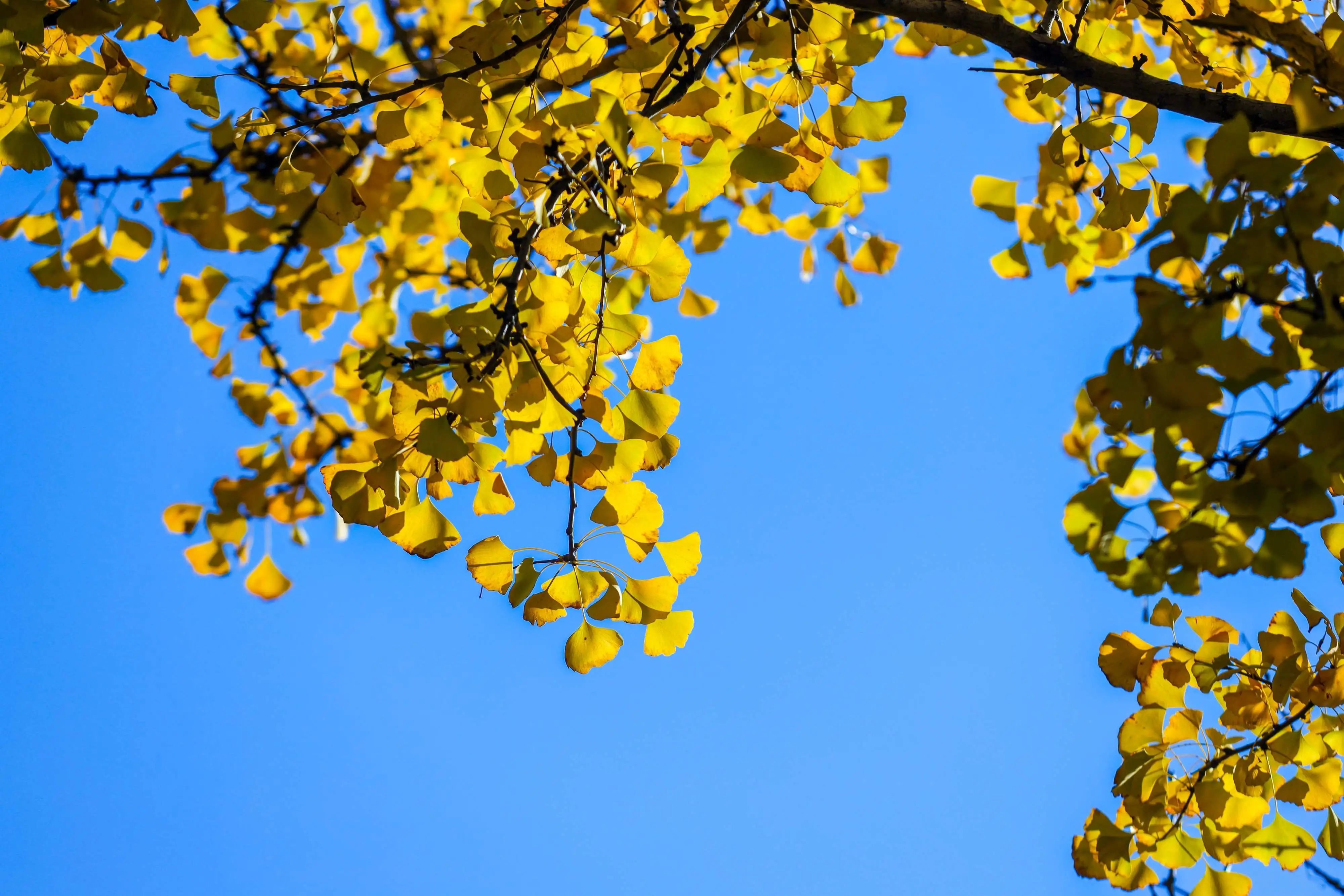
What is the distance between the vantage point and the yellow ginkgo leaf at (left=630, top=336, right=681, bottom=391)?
40.6 inches

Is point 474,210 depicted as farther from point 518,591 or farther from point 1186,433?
point 1186,433

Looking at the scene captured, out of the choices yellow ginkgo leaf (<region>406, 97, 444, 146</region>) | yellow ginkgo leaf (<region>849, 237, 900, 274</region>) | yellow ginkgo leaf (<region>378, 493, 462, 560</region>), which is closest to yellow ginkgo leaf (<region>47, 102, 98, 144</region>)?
yellow ginkgo leaf (<region>406, 97, 444, 146</region>)

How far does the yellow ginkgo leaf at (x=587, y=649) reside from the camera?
38.8 inches

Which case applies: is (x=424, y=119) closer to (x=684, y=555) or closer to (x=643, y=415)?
(x=643, y=415)

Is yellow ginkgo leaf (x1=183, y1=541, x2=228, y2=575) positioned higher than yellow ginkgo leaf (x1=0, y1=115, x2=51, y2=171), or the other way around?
yellow ginkgo leaf (x1=0, y1=115, x2=51, y2=171)

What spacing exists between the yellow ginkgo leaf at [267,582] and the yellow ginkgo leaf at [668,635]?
959 mm

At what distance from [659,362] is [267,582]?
1.04 m

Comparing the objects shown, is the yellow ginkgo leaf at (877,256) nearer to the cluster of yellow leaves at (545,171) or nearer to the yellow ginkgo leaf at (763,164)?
the cluster of yellow leaves at (545,171)

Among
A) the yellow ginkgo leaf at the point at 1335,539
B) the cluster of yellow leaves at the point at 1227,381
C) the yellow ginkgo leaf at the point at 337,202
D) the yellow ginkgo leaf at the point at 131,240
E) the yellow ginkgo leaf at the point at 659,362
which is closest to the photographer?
the cluster of yellow leaves at the point at 1227,381

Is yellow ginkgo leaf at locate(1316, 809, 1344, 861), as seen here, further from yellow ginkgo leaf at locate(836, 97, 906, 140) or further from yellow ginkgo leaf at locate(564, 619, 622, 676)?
yellow ginkgo leaf at locate(836, 97, 906, 140)

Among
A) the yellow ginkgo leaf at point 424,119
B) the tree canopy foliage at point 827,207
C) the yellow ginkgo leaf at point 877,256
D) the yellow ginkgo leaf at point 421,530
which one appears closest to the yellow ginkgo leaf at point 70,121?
the tree canopy foliage at point 827,207

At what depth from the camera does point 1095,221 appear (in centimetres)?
127

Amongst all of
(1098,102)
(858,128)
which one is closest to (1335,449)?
(858,128)

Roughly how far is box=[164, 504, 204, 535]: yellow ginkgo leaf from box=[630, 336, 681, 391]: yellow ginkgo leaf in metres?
1.11
